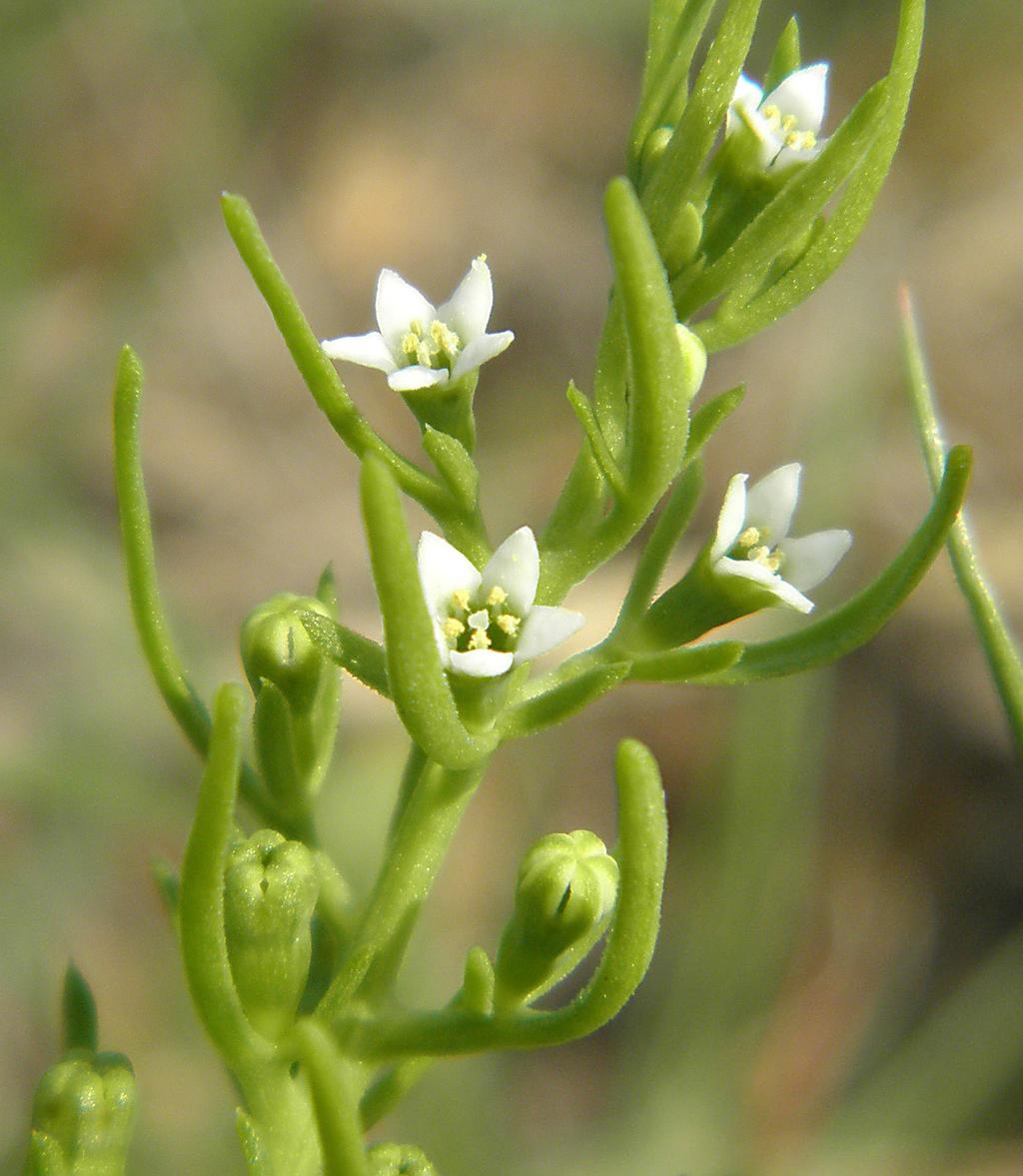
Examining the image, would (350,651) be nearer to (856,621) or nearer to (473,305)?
(473,305)

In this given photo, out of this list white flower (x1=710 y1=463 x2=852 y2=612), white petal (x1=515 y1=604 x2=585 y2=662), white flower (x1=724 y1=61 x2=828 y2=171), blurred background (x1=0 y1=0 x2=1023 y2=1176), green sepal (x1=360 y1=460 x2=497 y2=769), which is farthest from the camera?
blurred background (x1=0 y1=0 x2=1023 y2=1176)

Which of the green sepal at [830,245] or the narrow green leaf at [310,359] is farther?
the green sepal at [830,245]

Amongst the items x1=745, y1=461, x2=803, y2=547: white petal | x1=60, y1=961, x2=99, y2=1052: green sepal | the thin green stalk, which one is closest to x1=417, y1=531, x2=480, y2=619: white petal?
x1=745, y1=461, x2=803, y2=547: white petal

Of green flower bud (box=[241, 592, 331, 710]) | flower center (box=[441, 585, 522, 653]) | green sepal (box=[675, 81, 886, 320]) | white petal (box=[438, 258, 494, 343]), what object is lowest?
flower center (box=[441, 585, 522, 653])

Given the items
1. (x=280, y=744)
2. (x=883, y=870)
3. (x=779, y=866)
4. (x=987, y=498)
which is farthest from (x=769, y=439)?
(x=280, y=744)

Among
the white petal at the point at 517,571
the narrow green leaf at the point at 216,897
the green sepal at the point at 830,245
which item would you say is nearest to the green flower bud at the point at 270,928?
the narrow green leaf at the point at 216,897

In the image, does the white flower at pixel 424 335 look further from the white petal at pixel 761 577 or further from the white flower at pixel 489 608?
the white petal at pixel 761 577

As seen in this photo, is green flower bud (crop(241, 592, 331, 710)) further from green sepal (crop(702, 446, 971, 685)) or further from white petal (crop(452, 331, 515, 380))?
green sepal (crop(702, 446, 971, 685))
